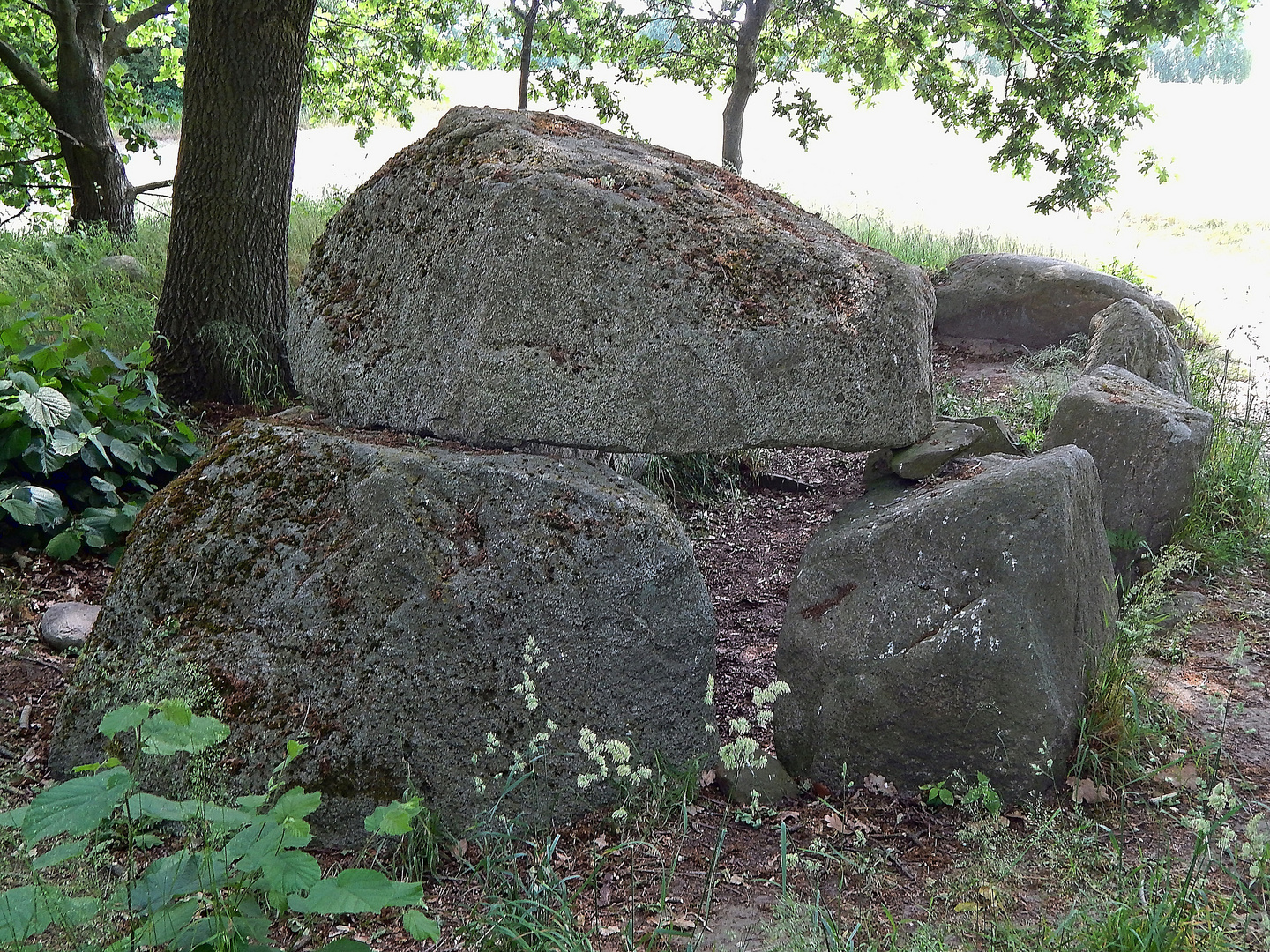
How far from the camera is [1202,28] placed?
6.88 metres

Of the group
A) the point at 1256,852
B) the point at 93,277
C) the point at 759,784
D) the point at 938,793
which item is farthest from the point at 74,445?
the point at 1256,852

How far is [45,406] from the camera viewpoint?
4008 mm

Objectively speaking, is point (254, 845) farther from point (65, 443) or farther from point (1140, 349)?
point (1140, 349)

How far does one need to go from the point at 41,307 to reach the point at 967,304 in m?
7.06

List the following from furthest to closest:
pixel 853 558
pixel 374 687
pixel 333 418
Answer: pixel 333 418
pixel 853 558
pixel 374 687

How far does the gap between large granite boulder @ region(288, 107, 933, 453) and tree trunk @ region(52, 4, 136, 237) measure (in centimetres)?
641

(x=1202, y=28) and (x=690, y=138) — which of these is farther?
(x=690, y=138)

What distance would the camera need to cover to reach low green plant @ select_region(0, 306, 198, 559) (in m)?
3.99

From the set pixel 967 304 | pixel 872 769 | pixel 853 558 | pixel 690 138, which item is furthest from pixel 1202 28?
pixel 690 138

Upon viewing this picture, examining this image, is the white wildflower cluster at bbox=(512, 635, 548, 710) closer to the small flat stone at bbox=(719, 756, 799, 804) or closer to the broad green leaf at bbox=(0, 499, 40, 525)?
the small flat stone at bbox=(719, 756, 799, 804)

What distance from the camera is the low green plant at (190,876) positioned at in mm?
1626

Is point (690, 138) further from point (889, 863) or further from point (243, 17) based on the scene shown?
point (889, 863)

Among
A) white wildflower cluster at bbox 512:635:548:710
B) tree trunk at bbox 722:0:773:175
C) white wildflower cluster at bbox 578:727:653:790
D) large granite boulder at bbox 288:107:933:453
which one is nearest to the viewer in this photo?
white wildflower cluster at bbox 578:727:653:790

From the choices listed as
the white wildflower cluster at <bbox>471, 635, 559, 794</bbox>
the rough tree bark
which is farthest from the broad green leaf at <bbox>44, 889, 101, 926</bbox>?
the rough tree bark
